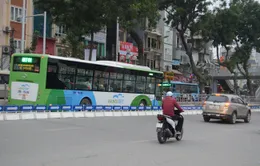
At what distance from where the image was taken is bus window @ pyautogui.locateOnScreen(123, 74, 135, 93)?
2558cm

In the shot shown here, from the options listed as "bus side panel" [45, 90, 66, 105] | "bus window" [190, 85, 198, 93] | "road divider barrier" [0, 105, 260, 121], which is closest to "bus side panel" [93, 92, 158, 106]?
"road divider barrier" [0, 105, 260, 121]

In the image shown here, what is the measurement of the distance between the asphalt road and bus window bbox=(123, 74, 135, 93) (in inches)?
409

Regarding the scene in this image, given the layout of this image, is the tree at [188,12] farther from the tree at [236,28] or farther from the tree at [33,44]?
the tree at [33,44]

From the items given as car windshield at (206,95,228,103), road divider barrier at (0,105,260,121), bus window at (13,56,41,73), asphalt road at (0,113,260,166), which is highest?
bus window at (13,56,41,73)

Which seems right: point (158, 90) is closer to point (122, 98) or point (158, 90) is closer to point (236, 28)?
point (122, 98)

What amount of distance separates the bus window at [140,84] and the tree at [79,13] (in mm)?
5310

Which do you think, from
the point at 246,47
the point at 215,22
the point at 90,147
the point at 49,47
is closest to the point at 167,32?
the point at 246,47

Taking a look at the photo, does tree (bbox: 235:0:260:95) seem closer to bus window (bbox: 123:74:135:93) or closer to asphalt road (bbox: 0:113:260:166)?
bus window (bbox: 123:74:135:93)

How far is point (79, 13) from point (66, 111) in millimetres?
10506

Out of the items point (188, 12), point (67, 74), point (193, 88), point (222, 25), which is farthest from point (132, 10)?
point (193, 88)

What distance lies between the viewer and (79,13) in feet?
91.9

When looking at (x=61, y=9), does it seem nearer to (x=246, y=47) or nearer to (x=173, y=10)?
(x=173, y=10)

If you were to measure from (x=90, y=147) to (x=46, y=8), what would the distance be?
20.3 meters

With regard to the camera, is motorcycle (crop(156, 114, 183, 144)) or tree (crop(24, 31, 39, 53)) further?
tree (crop(24, 31, 39, 53))
